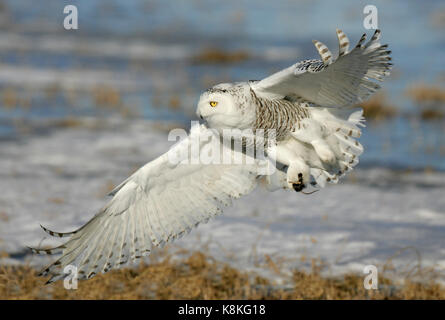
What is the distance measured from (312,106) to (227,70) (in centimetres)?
1162

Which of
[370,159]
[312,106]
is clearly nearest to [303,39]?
[370,159]

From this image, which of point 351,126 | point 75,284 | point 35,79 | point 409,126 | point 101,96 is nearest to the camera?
point 351,126

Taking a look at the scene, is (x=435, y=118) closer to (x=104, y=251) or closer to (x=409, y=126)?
(x=409, y=126)

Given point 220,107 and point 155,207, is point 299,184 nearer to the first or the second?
point 220,107

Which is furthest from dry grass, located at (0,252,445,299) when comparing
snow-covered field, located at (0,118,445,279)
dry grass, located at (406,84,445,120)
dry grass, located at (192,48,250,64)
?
dry grass, located at (192,48,250,64)

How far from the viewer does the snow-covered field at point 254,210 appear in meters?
7.34

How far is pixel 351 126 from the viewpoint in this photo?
17.6 feet

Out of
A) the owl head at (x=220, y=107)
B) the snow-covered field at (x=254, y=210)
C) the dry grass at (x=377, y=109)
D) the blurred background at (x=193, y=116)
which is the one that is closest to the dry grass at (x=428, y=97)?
the blurred background at (x=193, y=116)

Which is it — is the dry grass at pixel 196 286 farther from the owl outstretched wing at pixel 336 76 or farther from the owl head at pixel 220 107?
the owl head at pixel 220 107

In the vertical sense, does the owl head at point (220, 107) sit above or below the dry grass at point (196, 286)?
above

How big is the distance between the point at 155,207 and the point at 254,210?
346 centimetres

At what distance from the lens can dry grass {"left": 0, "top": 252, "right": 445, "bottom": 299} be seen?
635 cm

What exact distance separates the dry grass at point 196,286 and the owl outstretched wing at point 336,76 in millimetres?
2036

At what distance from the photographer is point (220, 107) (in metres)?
4.84
